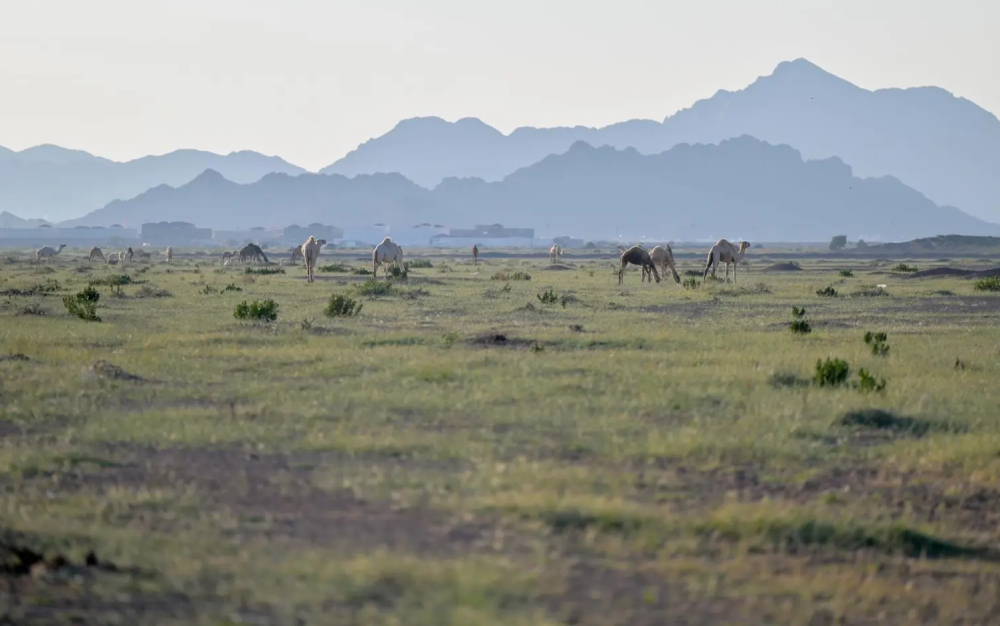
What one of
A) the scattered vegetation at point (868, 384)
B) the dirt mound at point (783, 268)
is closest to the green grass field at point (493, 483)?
the scattered vegetation at point (868, 384)

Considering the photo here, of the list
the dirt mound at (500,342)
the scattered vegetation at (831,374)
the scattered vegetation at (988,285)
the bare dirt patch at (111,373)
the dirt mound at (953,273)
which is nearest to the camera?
the bare dirt patch at (111,373)

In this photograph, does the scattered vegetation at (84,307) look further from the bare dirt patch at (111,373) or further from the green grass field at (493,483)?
the bare dirt patch at (111,373)

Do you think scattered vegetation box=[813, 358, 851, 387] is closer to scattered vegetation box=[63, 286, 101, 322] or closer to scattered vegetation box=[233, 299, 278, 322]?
scattered vegetation box=[233, 299, 278, 322]

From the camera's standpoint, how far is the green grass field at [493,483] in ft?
24.4

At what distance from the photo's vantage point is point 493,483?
391 inches

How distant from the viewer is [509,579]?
24.8 ft

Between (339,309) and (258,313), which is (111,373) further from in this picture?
(339,309)

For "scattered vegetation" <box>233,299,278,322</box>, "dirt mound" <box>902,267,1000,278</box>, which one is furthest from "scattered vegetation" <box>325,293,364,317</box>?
"dirt mound" <box>902,267,1000,278</box>

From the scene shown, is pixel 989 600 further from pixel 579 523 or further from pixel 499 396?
pixel 499 396

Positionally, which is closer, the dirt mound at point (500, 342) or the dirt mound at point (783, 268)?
the dirt mound at point (500, 342)

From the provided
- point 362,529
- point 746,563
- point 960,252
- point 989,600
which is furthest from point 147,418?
point 960,252

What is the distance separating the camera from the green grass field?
745 centimetres

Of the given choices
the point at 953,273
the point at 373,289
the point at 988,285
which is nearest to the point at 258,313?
the point at 373,289

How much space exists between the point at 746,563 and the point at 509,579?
1714 mm
